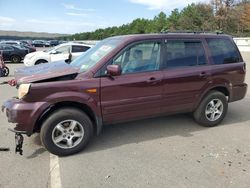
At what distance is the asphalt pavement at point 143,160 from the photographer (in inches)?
139

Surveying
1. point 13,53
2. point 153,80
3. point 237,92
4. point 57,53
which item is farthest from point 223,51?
point 13,53

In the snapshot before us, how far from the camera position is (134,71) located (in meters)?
4.60

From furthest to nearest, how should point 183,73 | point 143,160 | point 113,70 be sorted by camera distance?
point 183,73 → point 113,70 → point 143,160

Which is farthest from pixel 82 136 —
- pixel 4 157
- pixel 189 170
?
pixel 189 170

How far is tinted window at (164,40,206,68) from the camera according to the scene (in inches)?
194

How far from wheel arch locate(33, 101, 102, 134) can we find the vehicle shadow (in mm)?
409

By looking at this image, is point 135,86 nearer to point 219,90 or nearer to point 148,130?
point 148,130

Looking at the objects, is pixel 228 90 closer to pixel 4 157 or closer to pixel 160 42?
pixel 160 42

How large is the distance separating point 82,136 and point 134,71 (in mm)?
1381

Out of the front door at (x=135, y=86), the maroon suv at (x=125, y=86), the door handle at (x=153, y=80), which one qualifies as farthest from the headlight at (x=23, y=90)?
the door handle at (x=153, y=80)

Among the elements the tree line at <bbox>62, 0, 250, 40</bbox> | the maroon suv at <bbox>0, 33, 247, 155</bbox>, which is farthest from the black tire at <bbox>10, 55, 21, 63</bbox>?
the tree line at <bbox>62, 0, 250, 40</bbox>

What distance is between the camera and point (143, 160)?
407cm

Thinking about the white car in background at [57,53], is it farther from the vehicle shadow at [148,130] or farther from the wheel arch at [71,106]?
the wheel arch at [71,106]

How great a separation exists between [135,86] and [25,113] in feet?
5.86
